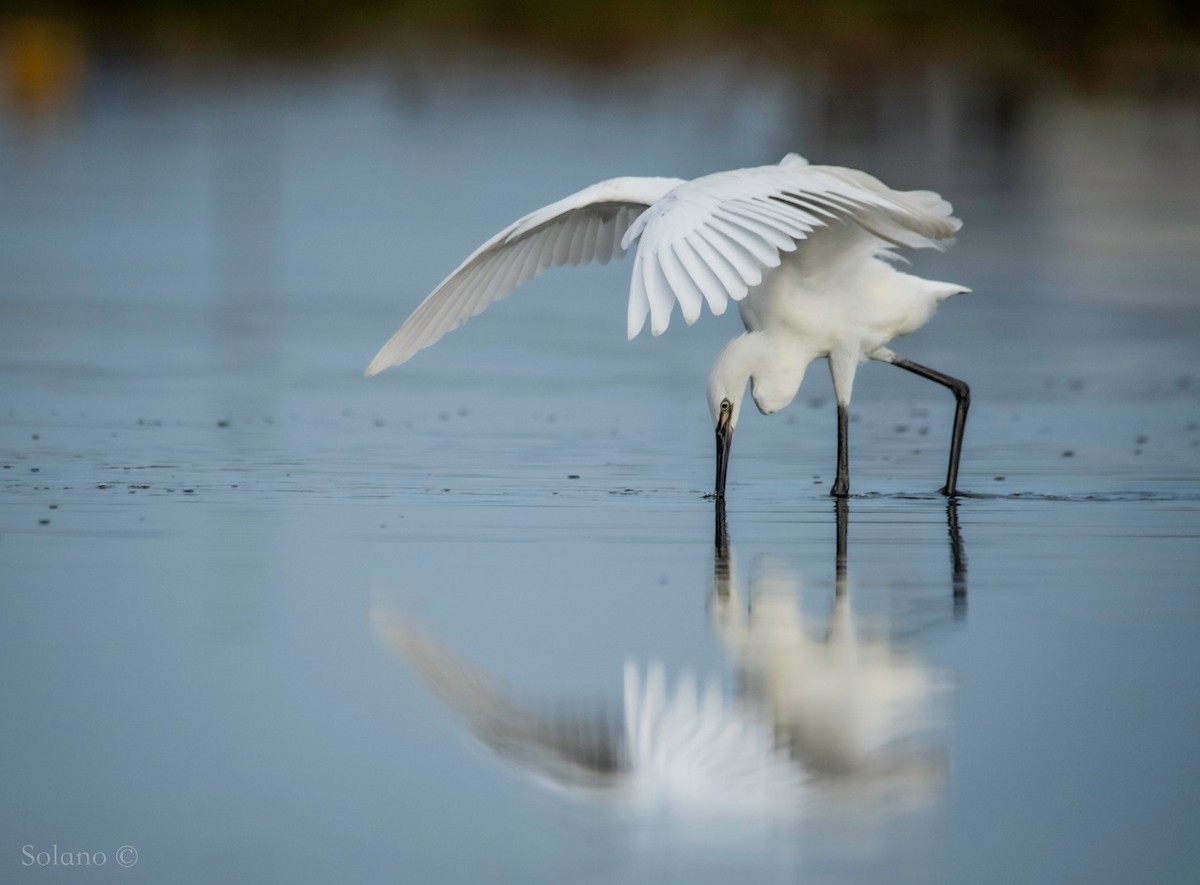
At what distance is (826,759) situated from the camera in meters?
5.95

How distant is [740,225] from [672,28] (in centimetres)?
5215

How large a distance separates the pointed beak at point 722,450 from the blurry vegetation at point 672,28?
3802 centimetres

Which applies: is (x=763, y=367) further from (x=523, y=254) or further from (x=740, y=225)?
(x=523, y=254)

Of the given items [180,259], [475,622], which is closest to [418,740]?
[475,622]

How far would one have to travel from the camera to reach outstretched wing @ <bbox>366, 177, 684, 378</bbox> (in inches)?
448

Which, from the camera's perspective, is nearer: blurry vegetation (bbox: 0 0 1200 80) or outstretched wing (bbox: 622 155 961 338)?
outstretched wing (bbox: 622 155 961 338)

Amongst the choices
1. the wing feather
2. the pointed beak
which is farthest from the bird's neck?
the wing feather

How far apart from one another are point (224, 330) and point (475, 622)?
10.2 metres

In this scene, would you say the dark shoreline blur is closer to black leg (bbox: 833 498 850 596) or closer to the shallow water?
the shallow water

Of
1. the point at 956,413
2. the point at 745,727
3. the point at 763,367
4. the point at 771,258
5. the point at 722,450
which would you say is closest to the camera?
the point at 745,727

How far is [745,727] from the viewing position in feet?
20.3

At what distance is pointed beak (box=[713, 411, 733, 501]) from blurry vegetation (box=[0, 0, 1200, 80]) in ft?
125

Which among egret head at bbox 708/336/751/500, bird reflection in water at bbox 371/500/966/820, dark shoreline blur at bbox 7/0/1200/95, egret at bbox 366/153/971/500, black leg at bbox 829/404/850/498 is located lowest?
bird reflection in water at bbox 371/500/966/820

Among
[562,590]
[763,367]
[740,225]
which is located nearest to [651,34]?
[763,367]
